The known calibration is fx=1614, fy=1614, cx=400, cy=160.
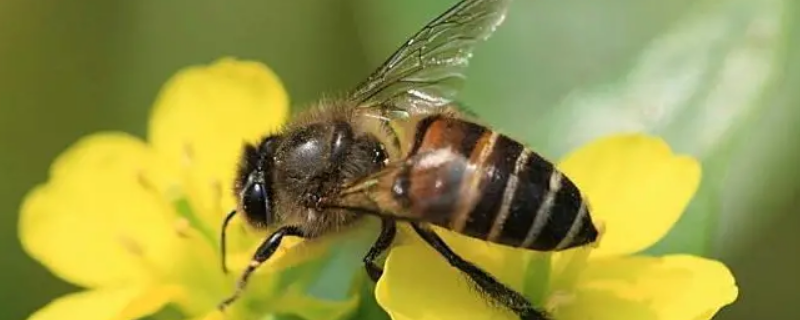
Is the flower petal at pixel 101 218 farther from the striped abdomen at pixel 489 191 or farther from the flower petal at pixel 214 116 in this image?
the striped abdomen at pixel 489 191

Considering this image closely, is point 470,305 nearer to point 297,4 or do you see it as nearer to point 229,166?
point 229,166

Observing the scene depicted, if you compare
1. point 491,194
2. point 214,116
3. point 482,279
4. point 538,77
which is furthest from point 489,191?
point 538,77

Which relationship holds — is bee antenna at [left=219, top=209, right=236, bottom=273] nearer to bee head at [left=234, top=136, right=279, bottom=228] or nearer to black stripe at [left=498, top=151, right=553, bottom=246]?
bee head at [left=234, top=136, right=279, bottom=228]

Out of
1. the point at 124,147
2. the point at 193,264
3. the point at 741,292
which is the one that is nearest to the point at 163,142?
the point at 124,147

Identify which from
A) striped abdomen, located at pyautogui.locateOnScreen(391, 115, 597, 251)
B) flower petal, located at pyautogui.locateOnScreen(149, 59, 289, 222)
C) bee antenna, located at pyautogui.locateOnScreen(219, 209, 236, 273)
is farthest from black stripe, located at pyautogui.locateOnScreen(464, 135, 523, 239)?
flower petal, located at pyautogui.locateOnScreen(149, 59, 289, 222)

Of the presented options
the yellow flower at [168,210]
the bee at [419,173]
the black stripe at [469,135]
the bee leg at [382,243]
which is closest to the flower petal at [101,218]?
the yellow flower at [168,210]

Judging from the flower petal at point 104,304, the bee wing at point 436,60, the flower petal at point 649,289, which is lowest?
the flower petal at point 104,304

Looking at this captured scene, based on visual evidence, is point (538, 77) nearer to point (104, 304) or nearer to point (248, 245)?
point (248, 245)

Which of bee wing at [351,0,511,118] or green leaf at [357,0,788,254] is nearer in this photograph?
bee wing at [351,0,511,118]
